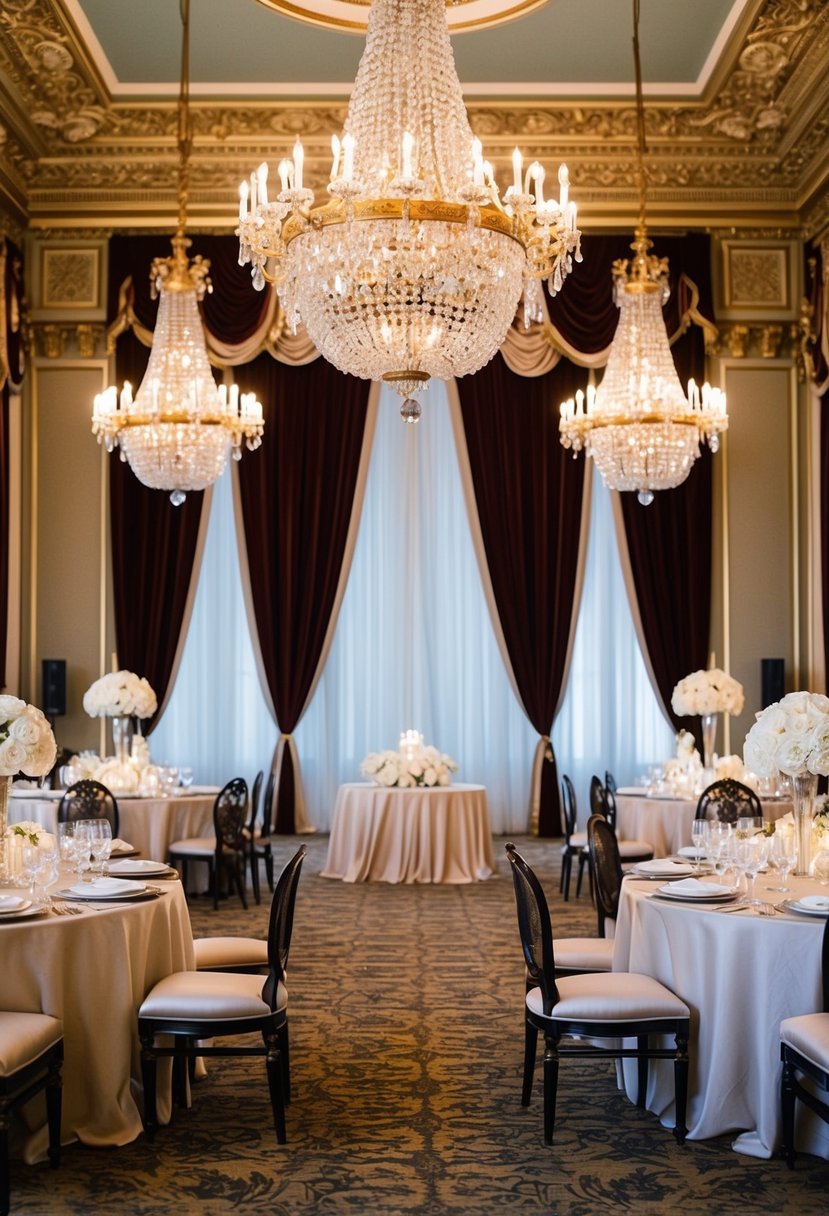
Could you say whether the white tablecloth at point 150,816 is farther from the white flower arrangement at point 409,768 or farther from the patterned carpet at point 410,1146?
the patterned carpet at point 410,1146

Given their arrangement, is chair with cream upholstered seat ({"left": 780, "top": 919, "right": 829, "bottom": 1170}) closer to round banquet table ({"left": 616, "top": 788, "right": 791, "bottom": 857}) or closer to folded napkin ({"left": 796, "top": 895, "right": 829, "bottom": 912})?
folded napkin ({"left": 796, "top": 895, "right": 829, "bottom": 912})

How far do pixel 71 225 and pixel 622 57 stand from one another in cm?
506

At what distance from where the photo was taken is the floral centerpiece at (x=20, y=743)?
4918 mm

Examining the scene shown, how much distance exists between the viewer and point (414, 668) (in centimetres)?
1307

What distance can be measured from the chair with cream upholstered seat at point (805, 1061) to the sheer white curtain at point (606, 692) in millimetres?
8381

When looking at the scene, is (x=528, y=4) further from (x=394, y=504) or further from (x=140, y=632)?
(x=140, y=632)

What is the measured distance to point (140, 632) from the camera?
39.7 ft

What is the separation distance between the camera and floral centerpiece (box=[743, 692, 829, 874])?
4.97 meters

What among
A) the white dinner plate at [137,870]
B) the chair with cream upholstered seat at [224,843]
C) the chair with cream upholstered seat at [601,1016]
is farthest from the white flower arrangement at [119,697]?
the chair with cream upholstered seat at [601,1016]

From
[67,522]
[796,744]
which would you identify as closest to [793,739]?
[796,744]

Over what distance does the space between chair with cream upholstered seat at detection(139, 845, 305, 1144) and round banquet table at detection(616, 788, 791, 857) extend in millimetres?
4606

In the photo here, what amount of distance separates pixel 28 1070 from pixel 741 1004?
2360 millimetres

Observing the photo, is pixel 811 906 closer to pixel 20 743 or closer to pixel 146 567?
pixel 20 743

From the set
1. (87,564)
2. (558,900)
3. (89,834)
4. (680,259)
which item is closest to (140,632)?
(87,564)
